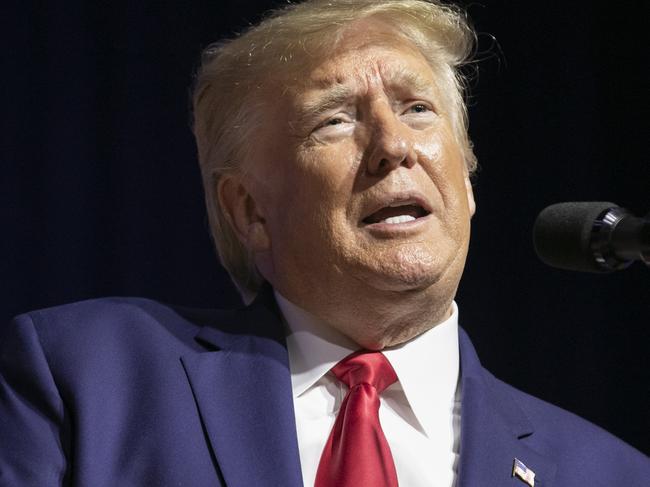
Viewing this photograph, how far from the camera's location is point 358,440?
79.9 inches

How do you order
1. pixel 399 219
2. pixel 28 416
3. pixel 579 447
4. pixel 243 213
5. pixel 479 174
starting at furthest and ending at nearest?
pixel 479 174 → pixel 243 213 → pixel 579 447 → pixel 399 219 → pixel 28 416

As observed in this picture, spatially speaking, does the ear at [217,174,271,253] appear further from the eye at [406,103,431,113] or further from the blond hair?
the eye at [406,103,431,113]

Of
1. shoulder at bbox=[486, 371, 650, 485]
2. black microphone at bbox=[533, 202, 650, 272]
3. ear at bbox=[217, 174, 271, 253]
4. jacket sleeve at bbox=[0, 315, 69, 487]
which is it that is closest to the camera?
black microphone at bbox=[533, 202, 650, 272]

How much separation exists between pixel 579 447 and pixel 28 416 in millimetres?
1121

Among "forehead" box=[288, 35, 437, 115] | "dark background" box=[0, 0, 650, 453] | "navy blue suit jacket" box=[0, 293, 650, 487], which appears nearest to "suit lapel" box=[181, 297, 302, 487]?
"navy blue suit jacket" box=[0, 293, 650, 487]

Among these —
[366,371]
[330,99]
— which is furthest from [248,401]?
[330,99]

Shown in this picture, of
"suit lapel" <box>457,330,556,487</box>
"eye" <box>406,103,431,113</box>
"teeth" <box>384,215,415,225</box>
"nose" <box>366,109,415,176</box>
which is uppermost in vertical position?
"eye" <box>406,103,431,113</box>

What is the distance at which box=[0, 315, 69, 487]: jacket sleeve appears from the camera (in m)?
1.87

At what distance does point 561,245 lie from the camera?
1.56 m

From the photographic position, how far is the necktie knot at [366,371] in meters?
2.16

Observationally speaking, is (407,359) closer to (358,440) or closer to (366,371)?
(366,371)

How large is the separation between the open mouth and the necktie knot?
11.0 inches

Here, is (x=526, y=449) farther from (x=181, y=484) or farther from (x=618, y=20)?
(x=618, y=20)

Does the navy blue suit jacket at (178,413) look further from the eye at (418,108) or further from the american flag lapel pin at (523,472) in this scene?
the eye at (418,108)
